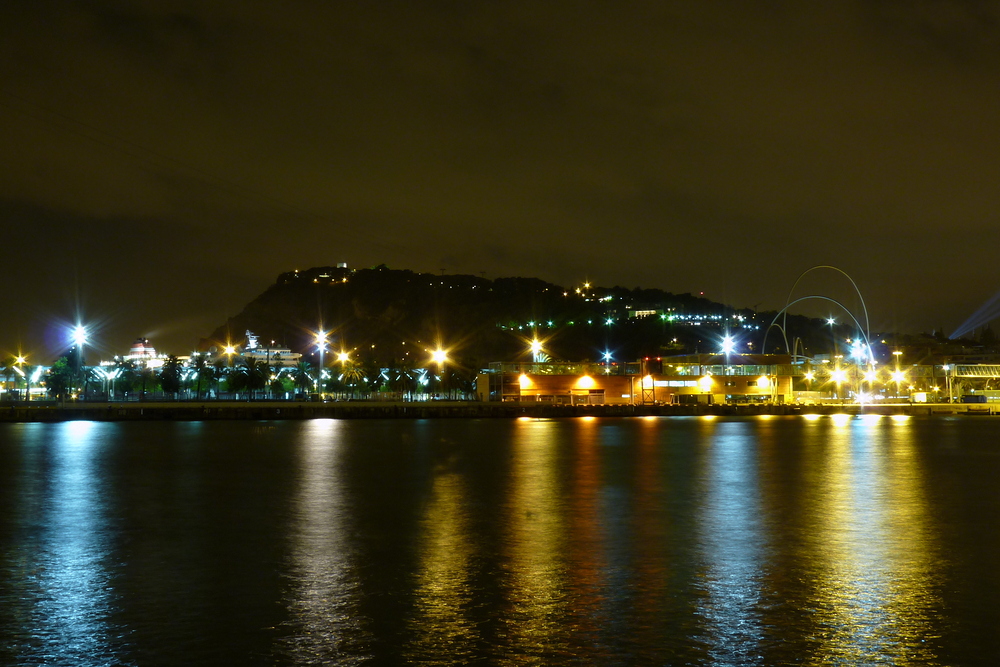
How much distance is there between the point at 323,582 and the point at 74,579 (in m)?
3.85

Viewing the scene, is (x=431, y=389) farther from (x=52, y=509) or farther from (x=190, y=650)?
(x=190, y=650)

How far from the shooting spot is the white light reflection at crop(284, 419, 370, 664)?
9.90 meters

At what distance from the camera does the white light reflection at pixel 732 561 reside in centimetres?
1005

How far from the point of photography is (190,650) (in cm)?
982

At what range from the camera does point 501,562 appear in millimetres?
14570

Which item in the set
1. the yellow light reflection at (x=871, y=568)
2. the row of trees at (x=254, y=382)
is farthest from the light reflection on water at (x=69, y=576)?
the row of trees at (x=254, y=382)

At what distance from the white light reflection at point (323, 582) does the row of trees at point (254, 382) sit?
8638 centimetres

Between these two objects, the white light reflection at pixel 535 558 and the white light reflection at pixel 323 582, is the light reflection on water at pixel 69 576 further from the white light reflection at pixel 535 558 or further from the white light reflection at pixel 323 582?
the white light reflection at pixel 535 558

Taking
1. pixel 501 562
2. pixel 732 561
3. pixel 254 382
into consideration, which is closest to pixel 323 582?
pixel 501 562

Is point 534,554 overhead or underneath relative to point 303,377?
underneath

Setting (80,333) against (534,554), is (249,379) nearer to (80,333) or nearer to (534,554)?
(80,333)

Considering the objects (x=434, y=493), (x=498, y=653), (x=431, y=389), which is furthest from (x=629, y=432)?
(x=431, y=389)

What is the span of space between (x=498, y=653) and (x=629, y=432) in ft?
150

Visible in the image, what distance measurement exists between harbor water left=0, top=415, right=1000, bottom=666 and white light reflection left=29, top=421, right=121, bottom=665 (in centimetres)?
7
